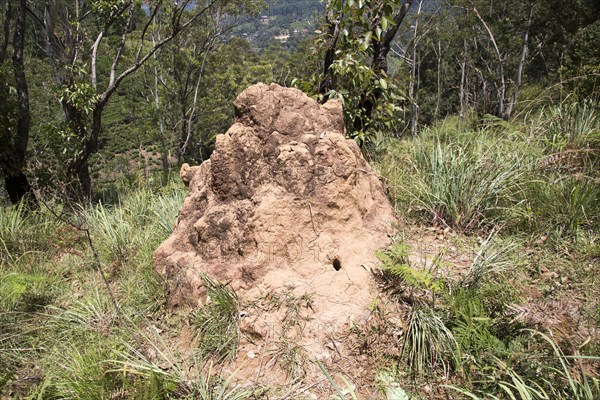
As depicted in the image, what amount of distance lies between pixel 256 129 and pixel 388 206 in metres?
1.42

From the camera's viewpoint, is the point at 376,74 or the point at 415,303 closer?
the point at 415,303

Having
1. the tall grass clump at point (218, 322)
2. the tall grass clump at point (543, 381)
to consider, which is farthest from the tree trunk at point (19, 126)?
the tall grass clump at point (543, 381)

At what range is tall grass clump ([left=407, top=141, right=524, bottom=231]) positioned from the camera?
11.7ft

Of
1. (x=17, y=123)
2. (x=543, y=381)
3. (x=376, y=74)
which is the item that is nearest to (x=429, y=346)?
(x=543, y=381)

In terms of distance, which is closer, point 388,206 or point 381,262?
point 381,262

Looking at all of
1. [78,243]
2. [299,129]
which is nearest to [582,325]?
[299,129]

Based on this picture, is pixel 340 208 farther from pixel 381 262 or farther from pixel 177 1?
pixel 177 1

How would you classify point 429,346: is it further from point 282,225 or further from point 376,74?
point 376,74

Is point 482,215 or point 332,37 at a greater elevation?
point 332,37

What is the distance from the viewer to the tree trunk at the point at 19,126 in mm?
7621

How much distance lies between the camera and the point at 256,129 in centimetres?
342

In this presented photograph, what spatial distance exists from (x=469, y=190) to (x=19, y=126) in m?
8.70

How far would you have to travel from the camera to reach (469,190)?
357 centimetres

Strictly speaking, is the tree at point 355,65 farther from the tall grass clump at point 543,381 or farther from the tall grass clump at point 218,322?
the tall grass clump at point 543,381
